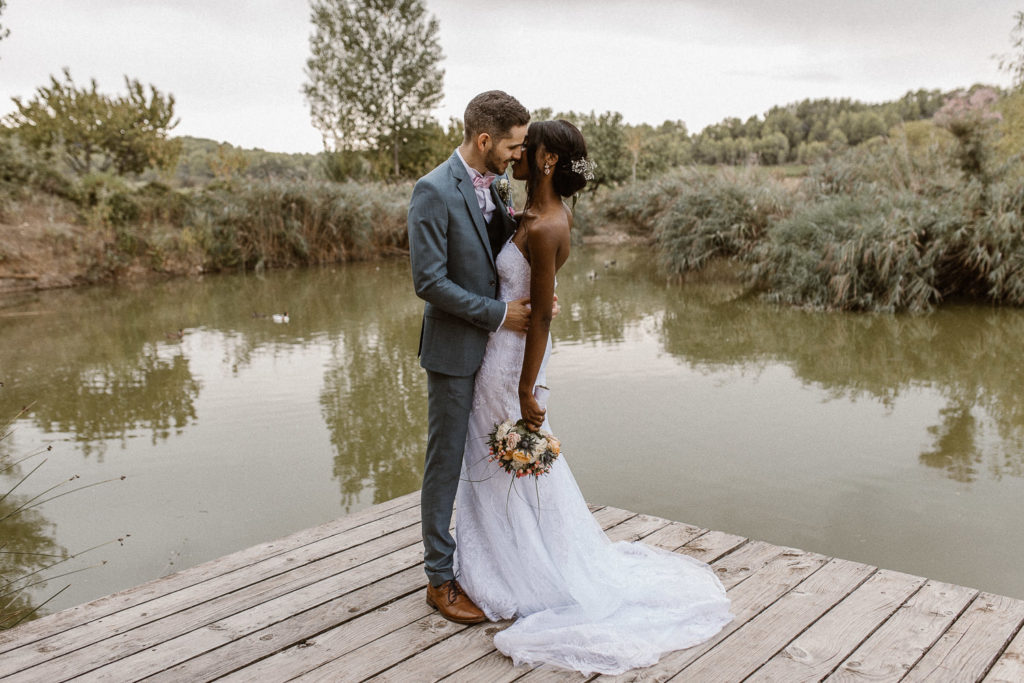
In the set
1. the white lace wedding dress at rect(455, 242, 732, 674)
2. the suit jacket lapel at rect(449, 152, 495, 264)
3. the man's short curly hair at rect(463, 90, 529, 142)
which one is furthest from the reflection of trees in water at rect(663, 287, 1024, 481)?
the man's short curly hair at rect(463, 90, 529, 142)

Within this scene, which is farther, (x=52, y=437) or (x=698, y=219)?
(x=698, y=219)

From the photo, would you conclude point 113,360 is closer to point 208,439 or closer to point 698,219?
point 208,439

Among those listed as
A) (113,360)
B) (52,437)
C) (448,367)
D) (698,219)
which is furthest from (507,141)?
(698,219)

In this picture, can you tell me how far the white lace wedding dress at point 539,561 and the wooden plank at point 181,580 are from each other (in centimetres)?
94

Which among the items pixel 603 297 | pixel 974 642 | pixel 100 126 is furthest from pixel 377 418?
pixel 100 126

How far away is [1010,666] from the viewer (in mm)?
2145

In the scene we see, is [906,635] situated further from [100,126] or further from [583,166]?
[100,126]

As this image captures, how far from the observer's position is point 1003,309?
31.0 ft

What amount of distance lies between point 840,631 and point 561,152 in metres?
1.72

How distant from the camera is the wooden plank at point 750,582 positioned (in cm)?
221

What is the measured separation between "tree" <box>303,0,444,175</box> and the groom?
2879 centimetres

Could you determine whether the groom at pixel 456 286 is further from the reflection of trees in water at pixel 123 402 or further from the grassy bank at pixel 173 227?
the grassy bank at pixel 173 227

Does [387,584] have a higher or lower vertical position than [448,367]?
lower

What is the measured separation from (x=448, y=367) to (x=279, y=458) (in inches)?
121
